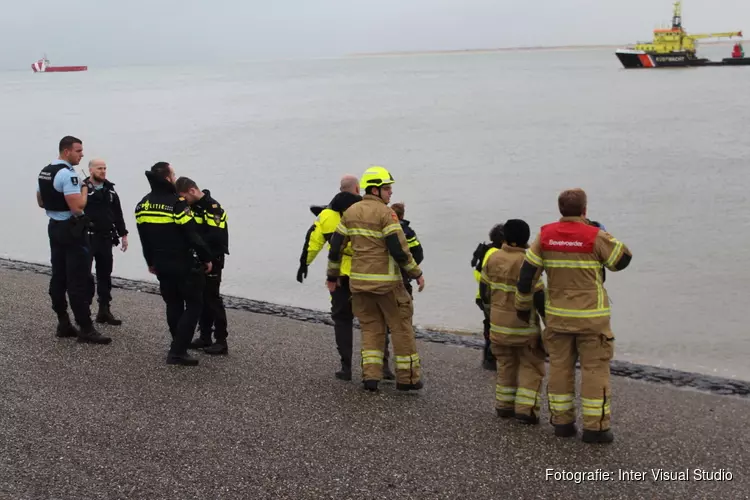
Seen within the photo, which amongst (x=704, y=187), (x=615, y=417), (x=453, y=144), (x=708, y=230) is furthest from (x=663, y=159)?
(x=615, y=417)

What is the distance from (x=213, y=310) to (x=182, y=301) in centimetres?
55

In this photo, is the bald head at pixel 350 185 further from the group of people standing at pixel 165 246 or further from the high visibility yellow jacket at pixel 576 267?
the high visibility yellow jacket at pixel 576 267

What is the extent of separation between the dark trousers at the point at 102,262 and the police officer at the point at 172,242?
187 centimetres

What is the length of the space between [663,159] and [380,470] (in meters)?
34.9

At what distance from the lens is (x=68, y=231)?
7.64 metres

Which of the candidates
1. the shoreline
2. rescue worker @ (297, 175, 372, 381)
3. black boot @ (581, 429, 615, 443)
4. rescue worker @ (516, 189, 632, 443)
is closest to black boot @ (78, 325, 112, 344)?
rescue worker @ (297, 175, 372, 381)

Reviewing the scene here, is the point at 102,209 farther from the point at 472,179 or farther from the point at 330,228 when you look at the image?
the point at 472,179

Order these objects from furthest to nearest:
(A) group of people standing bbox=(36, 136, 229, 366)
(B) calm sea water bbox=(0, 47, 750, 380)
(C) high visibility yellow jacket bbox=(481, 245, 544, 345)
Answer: (B) calm sea water bbox=(0, 47, 750, 380) < (A) group of people standing bbox=(36, 136, 229, 366) < (C) high visibility yellow jacket bbox=(481, 245, 544, 345)

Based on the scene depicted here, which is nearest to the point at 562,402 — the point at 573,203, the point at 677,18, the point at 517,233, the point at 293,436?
the point at 517,233

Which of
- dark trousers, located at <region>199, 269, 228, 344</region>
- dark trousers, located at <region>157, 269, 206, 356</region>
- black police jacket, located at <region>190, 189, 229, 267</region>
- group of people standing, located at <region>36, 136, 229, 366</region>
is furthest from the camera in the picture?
dark trousers, located at <region>199, 269, 228, 344</region>

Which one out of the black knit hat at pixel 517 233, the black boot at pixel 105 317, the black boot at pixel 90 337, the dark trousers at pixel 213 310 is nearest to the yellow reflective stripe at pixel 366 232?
the black knit hat at pixel 517 233

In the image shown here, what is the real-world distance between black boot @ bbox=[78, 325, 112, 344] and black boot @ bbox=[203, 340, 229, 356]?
1.02 m

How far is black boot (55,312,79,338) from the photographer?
8.25 meters

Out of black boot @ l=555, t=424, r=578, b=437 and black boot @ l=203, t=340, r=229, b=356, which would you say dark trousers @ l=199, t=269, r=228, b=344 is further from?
black boot @ l=555, t=424, r=578, b=437
